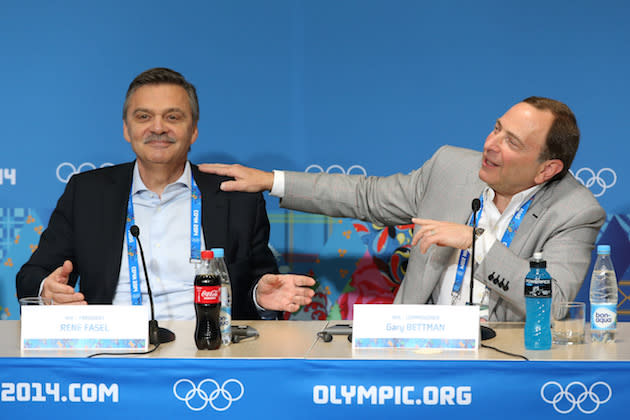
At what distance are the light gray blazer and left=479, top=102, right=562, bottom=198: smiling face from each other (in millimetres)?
92

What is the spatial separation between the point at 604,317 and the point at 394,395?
69 cm

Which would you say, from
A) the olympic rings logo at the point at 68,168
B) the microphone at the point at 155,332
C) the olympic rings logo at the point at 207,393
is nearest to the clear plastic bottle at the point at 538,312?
the olympic rings logo at the point at 207,393

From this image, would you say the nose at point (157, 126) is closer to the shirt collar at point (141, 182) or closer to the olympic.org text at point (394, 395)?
the shirt collar at point (141, 182)

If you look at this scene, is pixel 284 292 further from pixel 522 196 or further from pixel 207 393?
pixel 522 196

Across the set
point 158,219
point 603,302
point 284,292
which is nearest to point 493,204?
point 603,302

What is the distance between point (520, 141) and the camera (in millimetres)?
2506

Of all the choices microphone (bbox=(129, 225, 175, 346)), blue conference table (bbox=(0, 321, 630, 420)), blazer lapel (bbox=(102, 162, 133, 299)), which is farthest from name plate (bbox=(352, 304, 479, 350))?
blazer lapel (bbox=(102, 162, 133, 299))

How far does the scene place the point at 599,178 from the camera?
134 inches

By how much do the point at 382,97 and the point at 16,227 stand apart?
1.81 m

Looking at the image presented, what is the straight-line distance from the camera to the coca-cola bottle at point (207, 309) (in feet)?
6.42

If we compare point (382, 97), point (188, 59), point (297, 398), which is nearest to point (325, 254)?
point (382, 97)

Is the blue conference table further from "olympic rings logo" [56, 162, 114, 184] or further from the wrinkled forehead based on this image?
"olympic rings logo" [56, 162, 114, 184]

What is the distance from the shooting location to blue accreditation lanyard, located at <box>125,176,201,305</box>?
262 cm

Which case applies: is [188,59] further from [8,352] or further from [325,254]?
[8,352]
